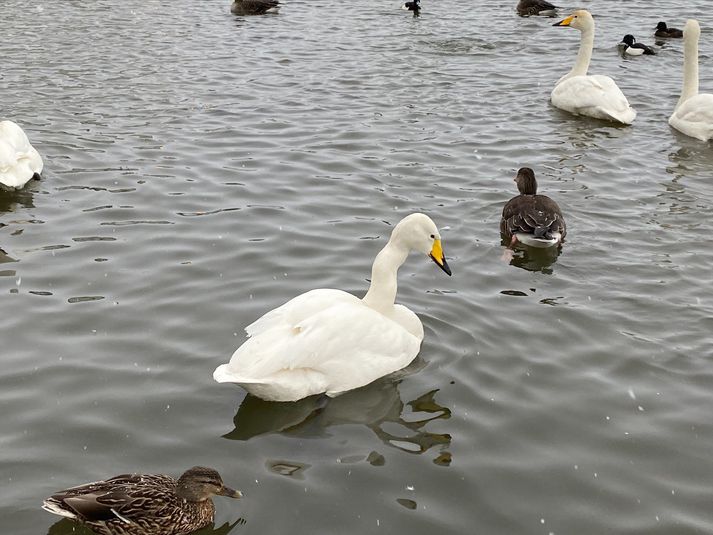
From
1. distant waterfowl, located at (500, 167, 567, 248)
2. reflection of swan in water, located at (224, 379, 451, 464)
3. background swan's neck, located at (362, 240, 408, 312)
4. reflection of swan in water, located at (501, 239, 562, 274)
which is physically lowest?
reflection of swan in water, located at (501, 239, 562, 274)

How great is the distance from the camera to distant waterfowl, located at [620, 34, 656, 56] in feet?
64.6

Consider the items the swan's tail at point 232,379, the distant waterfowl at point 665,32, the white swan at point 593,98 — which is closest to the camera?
the swan's tail at point 232,379

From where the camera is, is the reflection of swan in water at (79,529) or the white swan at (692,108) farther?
the white swan at (692,108)

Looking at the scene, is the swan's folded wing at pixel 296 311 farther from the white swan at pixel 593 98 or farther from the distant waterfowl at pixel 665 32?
the distant waterfowl at pixel 665 32

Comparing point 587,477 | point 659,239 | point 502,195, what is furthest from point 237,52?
point 587,477

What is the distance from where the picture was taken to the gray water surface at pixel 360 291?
6238 millimetres

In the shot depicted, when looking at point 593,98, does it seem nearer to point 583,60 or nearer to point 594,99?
point 594,99

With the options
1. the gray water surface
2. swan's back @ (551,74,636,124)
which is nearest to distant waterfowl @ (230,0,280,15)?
the gray water surface

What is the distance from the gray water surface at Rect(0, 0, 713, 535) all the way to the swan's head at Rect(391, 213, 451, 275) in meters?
0.79

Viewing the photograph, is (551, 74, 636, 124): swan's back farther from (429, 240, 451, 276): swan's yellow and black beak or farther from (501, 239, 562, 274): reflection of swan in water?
(429, 240, 451, 276): swan's yellow and black beak

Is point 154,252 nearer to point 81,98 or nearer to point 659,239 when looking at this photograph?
point 659,239

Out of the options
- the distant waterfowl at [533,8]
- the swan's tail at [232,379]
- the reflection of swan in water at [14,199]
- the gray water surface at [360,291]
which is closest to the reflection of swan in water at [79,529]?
the gray water surface at [360,291]

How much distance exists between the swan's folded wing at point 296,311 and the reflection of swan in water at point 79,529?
70.4 inches

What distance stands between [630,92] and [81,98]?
31.7ft
